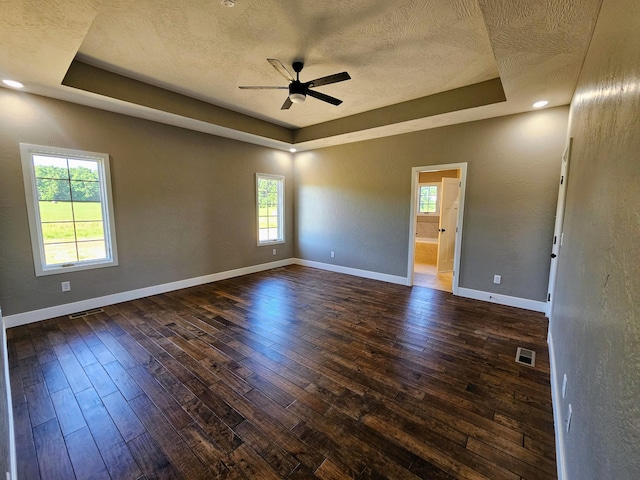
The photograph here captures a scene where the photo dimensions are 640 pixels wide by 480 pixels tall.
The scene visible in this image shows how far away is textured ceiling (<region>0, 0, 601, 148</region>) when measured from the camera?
6.45ft

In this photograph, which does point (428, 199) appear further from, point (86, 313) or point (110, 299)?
point (86, 313)

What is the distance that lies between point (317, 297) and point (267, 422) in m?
2.48

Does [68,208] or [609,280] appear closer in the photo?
[609,280]

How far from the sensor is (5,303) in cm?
312

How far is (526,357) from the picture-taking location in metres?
2.61

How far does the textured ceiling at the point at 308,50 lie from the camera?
6.45 feet

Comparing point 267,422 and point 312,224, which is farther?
point 312,224

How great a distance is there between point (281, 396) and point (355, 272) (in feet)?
12.3

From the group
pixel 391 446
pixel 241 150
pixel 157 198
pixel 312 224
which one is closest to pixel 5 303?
pixel 157 198

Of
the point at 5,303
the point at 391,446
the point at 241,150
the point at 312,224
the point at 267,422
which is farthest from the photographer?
the point at 312,224

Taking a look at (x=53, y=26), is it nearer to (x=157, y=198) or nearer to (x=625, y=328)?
(x=157, y=198)

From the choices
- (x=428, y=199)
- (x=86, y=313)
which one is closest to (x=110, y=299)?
(x=86, y=313)

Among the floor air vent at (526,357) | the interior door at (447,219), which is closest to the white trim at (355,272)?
the interior door at (447,219)

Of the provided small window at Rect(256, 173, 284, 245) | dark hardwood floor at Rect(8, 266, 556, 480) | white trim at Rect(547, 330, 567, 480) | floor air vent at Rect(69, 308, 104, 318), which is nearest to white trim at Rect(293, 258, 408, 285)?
small window at Rect(256, 173, 284, 245)
